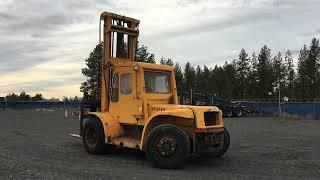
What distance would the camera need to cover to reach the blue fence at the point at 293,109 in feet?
165

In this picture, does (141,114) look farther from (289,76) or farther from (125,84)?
(289,76)

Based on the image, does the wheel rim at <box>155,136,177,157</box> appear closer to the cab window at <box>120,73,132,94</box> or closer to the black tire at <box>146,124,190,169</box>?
the black tire at <box>146,124,190,169</box>

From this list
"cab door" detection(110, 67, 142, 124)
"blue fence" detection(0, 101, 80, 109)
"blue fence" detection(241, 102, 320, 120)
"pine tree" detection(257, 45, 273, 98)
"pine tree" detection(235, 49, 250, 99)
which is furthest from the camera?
"pine tree" detection(235, 49, 250, 99)

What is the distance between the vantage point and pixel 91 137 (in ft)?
52.0

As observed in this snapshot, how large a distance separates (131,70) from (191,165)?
3.16m

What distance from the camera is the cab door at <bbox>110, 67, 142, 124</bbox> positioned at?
14555 millimetres

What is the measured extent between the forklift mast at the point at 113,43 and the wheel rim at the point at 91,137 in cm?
70

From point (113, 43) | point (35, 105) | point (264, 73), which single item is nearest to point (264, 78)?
point (264, 73)

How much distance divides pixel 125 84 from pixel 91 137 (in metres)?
2.14

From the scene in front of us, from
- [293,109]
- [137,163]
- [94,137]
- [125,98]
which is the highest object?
[125,98]

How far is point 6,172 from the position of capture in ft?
38.1

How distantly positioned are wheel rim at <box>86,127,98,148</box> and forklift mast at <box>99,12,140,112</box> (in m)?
0.70

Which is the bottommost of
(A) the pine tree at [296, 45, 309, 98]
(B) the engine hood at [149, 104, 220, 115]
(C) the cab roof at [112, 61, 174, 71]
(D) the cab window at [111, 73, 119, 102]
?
(B) the engine hood at [149, 104, 220, 115]

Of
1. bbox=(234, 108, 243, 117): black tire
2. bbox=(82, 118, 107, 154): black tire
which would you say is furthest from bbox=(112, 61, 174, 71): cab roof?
bbox=(234, 108, 243, 117): black tire
